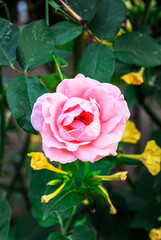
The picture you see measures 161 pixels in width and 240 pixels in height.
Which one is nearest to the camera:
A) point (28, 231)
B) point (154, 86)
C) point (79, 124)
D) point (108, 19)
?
point (79, 124)

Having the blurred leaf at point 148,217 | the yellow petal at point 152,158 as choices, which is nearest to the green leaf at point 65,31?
the yellow petal at point 152,158

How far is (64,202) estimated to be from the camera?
0.45 m

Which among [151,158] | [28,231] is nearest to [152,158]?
[151,158]

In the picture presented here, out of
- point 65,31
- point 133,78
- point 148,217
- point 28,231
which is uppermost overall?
point 65,31

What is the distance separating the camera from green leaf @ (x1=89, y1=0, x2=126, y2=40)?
1.66ft

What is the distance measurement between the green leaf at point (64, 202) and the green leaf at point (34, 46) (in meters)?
0.21

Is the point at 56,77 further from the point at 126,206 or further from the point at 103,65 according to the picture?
the point at 126,206

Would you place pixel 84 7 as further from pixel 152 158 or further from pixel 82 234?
pixel 82 234

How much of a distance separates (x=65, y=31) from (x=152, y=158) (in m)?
0.28

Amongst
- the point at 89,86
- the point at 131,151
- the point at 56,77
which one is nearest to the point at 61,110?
the point at 89,86

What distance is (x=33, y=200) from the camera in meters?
0.61

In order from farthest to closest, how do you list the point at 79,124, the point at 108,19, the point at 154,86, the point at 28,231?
the point at 28,231 → the point at 154,86 → the point at 108,19 → the point at 79,124

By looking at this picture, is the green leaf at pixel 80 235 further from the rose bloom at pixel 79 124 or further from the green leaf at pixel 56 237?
the rose bloom at pixel 79 124

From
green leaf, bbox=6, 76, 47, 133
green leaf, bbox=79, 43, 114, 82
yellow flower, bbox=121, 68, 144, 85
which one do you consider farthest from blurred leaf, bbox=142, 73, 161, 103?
green leaf, bbox=6, 76, 47, 133
